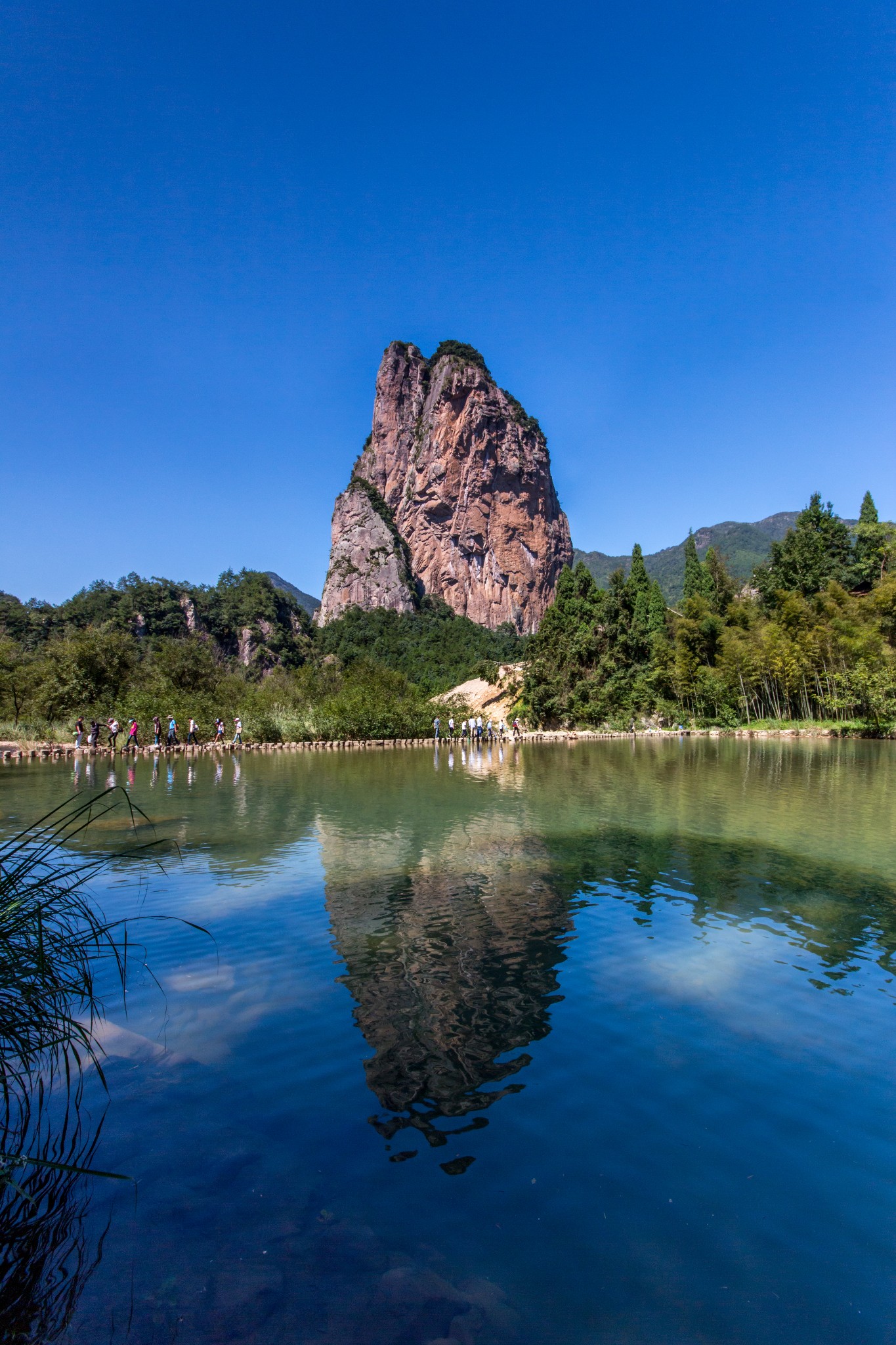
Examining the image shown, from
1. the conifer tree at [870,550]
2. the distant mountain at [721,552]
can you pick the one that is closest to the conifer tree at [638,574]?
the conifer tree at [870,550]

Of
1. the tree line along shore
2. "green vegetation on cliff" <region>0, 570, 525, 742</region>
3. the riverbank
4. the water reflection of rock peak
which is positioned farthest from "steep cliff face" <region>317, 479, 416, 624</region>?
the water reflection of rock peak

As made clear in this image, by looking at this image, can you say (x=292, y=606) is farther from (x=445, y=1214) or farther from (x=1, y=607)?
(x=445, y=1214)

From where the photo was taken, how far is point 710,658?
45.5m

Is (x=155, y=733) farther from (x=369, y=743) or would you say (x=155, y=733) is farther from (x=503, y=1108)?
(x=503, y=1108)

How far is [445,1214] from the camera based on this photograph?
3.18 meters

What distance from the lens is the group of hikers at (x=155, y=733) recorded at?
3103 cm

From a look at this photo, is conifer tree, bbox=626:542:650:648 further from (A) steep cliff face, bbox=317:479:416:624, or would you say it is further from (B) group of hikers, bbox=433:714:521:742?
(A) steep cliff face, bbox=317:479:416:624

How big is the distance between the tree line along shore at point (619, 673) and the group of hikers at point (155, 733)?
88 centimetres

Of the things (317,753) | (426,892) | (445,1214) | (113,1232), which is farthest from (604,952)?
(317,753)

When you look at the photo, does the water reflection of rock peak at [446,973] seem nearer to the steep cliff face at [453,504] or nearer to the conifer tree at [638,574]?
the conifer tree at [638,574]

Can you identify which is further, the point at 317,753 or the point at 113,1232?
the point at 317,753

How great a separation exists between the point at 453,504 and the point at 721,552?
50829 millimetres

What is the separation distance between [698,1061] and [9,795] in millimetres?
17291

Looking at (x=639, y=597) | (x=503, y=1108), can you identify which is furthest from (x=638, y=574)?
(x=503, y=1108)
